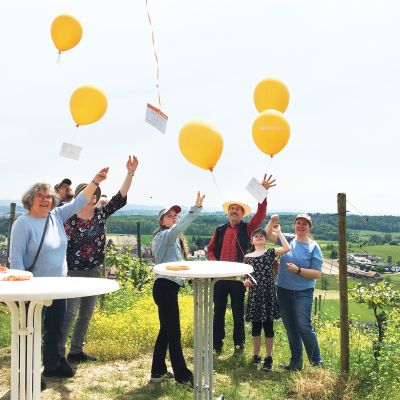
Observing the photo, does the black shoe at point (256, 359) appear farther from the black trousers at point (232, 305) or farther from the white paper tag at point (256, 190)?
the white paper tag at point (256, 190)

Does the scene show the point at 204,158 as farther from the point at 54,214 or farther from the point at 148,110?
the point at 54,214

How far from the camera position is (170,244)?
3871 mm

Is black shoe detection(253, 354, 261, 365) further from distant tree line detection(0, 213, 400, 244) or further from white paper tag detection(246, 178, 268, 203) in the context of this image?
white paper tag detection(246, 178, 268, 203)

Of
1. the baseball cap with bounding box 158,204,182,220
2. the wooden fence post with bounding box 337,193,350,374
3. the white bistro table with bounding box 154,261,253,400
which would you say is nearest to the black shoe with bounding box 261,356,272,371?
the wooden fence post with bounding box 337,193,350,374

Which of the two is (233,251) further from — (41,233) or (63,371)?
(41,233)

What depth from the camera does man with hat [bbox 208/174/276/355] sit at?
4762mm

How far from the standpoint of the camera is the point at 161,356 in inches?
158

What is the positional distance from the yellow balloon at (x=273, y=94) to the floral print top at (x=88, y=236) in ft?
6.32

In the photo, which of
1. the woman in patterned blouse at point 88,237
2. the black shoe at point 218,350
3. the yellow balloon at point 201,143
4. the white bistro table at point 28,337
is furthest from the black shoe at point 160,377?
the yellow balloon at point 201,143

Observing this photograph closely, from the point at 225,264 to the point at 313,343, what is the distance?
1.51 meters

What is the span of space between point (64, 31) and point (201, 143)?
206 centimetres

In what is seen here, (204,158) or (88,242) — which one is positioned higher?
(204,158)

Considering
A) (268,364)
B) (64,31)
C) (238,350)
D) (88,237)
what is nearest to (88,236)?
(88,237)

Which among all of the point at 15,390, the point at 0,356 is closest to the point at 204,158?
the point at 15,390
